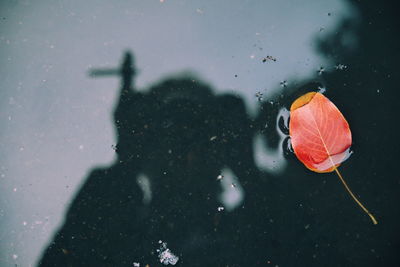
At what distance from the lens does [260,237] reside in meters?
2.02

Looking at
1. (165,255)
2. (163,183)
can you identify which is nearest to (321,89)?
(163,183)

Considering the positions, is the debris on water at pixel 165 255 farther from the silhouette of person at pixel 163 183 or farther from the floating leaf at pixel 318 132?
the floating leaf at pixel 318 132

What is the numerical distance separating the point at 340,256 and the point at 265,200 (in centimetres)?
58

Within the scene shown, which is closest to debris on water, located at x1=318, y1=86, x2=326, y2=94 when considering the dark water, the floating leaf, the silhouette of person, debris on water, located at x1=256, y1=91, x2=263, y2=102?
the dark water

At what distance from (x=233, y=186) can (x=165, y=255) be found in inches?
23.3

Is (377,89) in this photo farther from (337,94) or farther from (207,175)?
(207,175)

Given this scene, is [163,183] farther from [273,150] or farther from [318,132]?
[318,132]

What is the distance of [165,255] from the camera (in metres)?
1.99

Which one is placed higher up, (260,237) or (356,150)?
(356,150)

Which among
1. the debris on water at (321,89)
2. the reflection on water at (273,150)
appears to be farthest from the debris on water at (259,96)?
the debris on water at (321,89)

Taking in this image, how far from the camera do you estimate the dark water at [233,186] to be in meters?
2.00

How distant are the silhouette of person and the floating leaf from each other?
303mm

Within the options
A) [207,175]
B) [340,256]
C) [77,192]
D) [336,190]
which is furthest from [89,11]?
[340,256]

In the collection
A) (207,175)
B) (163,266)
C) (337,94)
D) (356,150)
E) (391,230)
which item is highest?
(337,94)
